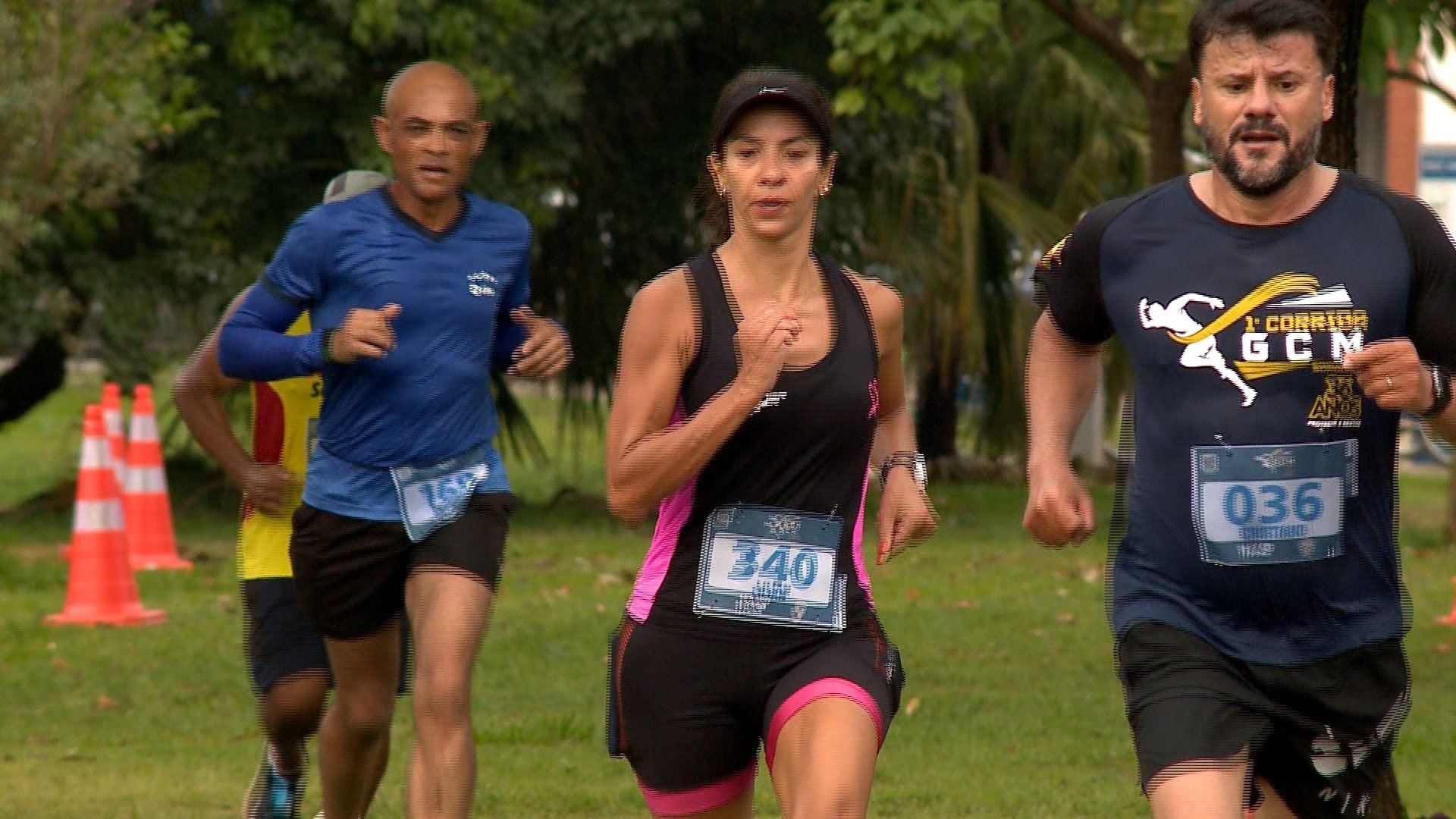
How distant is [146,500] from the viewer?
14.1 meters

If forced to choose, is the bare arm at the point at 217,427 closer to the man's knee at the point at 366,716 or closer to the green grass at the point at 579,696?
the man's knee at the point at 366,716

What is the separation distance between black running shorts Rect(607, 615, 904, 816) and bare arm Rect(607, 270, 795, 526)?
0.31 meters

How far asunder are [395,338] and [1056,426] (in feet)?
6.91

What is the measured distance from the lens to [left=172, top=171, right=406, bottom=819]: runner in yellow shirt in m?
6.57

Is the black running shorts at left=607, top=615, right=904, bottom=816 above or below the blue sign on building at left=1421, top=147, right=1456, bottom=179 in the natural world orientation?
above

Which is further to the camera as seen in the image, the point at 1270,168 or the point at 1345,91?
the point at 1345,91

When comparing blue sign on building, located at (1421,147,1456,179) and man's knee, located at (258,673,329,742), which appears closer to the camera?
man's knee, located at (258,673,329,742)

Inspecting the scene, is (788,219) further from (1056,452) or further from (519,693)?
(519,693)

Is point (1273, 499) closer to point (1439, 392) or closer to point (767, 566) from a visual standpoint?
point (1439, 392)

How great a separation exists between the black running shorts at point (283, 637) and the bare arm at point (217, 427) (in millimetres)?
258

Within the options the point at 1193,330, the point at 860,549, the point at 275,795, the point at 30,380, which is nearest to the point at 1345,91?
the point at 1193,330

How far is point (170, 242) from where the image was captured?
15.8 metres

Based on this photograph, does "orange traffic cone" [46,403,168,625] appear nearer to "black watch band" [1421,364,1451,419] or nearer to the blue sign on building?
"black watch band" [1421,364,1451,419]

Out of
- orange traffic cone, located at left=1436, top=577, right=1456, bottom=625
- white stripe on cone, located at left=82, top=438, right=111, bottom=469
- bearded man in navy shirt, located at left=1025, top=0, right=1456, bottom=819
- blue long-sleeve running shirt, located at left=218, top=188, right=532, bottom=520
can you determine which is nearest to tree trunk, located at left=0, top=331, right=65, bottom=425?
white stripe on cone, located at left=82, top=438, right=111, bottom=469
